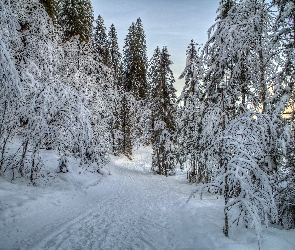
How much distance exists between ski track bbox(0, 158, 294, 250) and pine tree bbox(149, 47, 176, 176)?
38.7 ft

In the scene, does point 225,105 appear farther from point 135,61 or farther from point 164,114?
point 135,61

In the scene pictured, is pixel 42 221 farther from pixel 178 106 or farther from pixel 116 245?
pixel 178 106

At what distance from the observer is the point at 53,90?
878 centimetres

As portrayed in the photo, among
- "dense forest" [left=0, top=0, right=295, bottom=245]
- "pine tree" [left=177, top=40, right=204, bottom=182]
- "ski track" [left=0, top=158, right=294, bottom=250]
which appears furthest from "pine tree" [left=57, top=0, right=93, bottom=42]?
"ski track" [left=0, top=158, right=294, bottom=250]

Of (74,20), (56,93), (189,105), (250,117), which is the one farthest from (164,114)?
(250,117)

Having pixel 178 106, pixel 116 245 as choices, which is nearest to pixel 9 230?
pixel 116 245

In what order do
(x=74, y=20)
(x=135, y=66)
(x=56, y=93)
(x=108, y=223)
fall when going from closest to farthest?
(x=108, y=223) → (x=56, y=93) → (x=74, y=20) → (x=135, y=66)

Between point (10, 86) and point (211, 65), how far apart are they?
540cm

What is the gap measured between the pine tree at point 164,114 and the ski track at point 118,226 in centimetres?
1181

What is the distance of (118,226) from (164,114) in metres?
16.3

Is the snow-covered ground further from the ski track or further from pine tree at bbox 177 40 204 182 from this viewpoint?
pine tree at bbox 177 40 204 182

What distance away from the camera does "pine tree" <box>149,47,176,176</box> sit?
21.4 meters

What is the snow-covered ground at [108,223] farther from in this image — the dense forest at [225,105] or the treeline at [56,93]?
the treeline at [56,93]

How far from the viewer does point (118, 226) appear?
659 cm
